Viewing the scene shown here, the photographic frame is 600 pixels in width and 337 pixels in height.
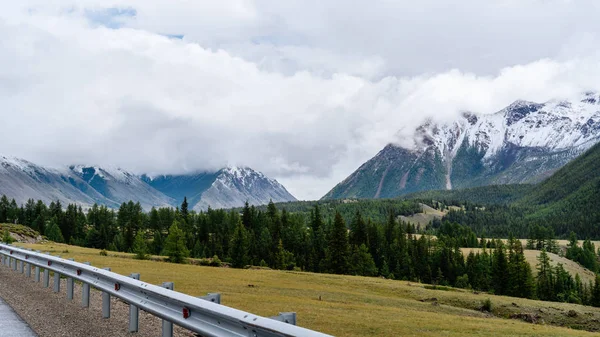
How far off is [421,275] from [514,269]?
2984cm

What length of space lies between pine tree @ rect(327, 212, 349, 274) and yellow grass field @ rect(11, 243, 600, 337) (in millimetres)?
41018

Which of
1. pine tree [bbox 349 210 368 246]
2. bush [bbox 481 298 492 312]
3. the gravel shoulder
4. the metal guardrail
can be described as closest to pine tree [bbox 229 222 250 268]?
pine tree [bbox 349 210 368 246]

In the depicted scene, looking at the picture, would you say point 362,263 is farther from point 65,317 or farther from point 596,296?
point 65,317

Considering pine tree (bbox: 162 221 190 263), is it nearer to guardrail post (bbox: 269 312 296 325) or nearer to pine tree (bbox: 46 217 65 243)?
pine tree (bbox: 46 217 65 243)

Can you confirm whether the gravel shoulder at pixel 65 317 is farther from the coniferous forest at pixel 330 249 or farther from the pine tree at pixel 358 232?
the pine tree at pixel 358 232

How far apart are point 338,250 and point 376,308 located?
2751 inches

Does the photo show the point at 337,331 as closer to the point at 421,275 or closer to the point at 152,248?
the point at 421,275

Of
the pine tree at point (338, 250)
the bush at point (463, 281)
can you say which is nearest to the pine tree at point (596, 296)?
the bush at point (463, 281)

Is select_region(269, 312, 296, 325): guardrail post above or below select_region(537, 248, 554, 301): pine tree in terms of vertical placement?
above

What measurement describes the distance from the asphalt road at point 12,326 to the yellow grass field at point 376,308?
11.9 meters

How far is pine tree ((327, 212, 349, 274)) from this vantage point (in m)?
104

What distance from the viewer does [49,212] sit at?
174750 millimetres

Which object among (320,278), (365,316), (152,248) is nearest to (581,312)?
(320,278)

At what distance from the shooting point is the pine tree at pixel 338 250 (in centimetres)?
10350
